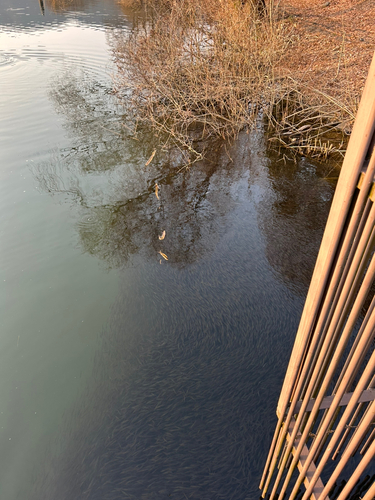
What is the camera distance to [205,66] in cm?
793

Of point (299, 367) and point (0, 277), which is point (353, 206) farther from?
point (0, 277)

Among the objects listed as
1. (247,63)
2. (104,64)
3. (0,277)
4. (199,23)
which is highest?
(199,23)

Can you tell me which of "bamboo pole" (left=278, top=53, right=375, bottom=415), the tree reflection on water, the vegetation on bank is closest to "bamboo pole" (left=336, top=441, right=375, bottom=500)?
"bamboo pole" (left=278, top=53, right=375, bottom=415)

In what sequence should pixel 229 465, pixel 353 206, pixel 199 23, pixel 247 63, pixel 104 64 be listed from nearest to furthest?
pixel 353 206
pixel 229 465
pixel 247 63
pixel 199 23
pixel 104 64

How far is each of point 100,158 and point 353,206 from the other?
20.4 ft

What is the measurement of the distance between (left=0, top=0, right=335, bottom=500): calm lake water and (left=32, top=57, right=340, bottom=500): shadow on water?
0.02 metres

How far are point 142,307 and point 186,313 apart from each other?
50 cm

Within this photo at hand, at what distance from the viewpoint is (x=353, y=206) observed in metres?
1.50

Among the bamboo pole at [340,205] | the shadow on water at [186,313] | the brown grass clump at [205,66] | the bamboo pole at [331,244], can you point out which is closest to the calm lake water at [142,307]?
the shadow on water at [186,313]

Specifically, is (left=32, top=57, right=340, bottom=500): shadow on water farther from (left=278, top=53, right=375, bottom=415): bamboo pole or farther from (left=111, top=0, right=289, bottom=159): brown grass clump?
(left=278, top=53, right=375, bottom=415): bamboo pole

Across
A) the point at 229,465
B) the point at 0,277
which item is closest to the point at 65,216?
the point at 0,277

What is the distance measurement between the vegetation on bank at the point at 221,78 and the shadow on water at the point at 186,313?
2.57ft

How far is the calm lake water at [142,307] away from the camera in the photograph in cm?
293

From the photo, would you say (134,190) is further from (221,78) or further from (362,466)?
(362,466)
